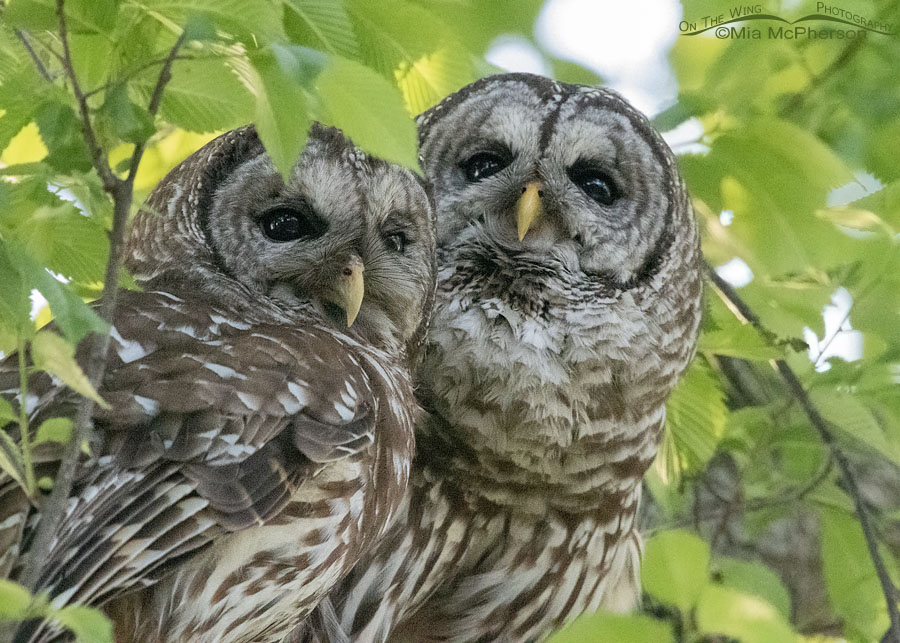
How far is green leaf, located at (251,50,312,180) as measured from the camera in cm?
129

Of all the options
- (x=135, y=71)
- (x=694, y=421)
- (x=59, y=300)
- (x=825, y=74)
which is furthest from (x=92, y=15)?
(x=825, y=74)

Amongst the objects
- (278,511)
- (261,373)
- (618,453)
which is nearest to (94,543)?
(278,511)

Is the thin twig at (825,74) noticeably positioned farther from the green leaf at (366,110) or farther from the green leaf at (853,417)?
the green leaf at (366,110)

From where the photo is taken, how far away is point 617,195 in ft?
8.76

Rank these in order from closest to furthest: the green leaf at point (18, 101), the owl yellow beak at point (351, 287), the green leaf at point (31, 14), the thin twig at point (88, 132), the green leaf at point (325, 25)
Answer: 1. the thin twig at point (88, 132)
2. the green leaf at point (31, 14)
3. the green leaf at point (18, 101)
4. the green leaf at point (325, 25)
5. the owl yellow beak at point (351, 287)

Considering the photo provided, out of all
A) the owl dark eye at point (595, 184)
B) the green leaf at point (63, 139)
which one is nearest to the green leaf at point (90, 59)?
the green leaf at point (63, 139)

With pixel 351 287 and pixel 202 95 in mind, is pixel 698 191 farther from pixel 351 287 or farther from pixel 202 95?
pixel 202 95

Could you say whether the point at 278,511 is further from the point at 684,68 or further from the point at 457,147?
the point at 684,68

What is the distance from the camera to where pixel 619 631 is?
1447 mm

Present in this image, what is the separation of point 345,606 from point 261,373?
2.51ft

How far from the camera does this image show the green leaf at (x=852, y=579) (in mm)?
2496

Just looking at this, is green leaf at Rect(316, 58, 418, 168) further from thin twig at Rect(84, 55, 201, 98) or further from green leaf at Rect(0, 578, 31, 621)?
green leaf at Rect(0, 578, 31, 621)

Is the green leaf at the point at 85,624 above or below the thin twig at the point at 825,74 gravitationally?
below

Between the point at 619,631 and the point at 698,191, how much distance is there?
1448 millimetres
